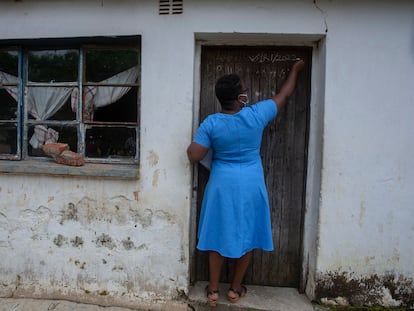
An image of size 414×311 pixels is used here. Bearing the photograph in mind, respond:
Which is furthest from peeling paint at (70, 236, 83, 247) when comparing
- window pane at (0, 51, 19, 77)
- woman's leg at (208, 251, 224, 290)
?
window pane at (0, 51, 19, 77)

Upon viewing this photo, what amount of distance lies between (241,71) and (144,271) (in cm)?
201

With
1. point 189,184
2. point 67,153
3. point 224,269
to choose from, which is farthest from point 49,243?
point 224,269

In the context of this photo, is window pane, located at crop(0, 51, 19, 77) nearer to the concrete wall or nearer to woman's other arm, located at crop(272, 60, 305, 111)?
the concrete wall

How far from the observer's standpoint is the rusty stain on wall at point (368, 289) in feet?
8.35

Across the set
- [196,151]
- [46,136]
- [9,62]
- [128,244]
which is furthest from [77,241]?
[9,62]

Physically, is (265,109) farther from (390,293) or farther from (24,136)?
(24,136)

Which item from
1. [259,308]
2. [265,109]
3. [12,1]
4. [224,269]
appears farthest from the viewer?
[224,269]

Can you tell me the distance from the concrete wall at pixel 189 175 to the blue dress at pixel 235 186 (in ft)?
0.97

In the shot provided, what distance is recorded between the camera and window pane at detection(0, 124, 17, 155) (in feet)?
9.82

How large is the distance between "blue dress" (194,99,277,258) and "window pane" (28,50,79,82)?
1481mm

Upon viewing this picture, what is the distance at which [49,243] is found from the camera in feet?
9.04

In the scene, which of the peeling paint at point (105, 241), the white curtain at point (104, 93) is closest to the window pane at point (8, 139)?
the white curtain at point (104, 93)

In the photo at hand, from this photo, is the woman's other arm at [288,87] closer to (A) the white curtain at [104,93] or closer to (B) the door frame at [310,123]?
(B) the door frame at [310,123]

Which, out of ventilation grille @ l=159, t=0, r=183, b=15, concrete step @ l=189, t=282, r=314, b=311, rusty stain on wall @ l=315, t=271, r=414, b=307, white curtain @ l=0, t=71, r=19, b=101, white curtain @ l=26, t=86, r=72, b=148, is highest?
ventilation grille @ l=159, t=0, r=183, b=15
